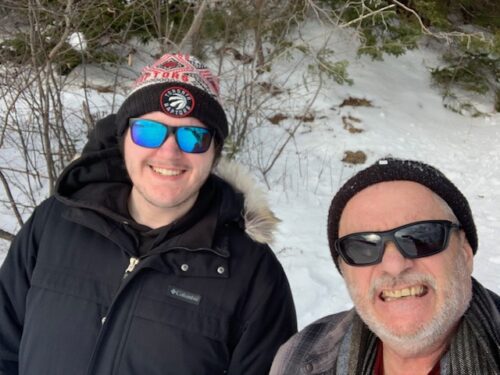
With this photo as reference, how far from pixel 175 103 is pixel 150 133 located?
0.52 ft

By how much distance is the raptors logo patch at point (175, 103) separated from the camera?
1.96 meters

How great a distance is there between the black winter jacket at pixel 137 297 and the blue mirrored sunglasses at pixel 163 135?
29 centimetres

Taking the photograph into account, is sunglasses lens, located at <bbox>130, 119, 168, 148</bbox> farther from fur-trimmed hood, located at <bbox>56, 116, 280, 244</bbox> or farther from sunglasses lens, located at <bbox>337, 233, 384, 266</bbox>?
sunglasses lens, located at <bbox>337, 233, 384, 266</bbox>

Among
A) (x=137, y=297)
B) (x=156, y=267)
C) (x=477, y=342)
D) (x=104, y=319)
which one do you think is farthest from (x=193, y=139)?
(x=477, y=342)

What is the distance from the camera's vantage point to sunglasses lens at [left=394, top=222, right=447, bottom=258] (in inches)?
62.1

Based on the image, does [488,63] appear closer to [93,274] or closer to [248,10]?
[248,10]

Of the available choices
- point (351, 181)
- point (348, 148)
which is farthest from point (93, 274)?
point (348, 148)

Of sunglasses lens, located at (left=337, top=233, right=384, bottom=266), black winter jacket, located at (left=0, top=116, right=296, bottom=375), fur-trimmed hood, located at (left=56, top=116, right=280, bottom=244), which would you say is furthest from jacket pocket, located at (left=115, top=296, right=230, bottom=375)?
sunglasses lens, located at (left=337, top=233, right=384, bottom=266)

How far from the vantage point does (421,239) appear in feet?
5.19

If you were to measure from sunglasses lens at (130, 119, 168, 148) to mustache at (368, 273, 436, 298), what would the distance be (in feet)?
3.23

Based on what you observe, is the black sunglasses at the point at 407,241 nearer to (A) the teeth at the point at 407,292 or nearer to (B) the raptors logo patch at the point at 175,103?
(A) the teeth at the point at 407,292

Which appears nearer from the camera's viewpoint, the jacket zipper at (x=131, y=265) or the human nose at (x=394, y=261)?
the human nose at (x=394, y=261)

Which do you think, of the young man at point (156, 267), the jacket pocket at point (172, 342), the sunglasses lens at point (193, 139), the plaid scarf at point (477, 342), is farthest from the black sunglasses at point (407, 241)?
the sunglasses lens at point (193, 139)

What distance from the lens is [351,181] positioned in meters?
1.77
